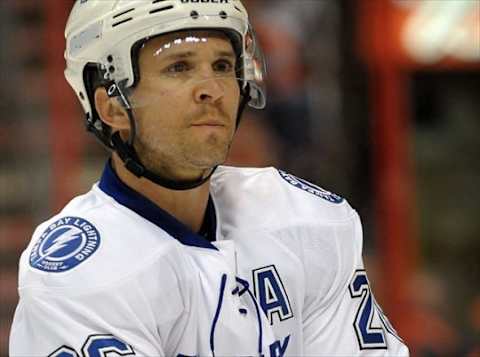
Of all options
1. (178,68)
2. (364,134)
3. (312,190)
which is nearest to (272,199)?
(312,190)

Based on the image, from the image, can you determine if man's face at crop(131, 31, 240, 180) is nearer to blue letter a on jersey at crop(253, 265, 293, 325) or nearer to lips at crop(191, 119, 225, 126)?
lips at crop(191, 119, 225, 126)

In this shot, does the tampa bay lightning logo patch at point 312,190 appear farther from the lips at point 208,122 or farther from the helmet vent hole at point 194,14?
the helmet vent hole at point 194,14

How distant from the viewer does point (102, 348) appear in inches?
79.1

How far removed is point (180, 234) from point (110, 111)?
281 mm

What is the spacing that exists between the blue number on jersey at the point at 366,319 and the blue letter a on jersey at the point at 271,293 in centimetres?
15

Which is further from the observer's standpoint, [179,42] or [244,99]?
[244,99]

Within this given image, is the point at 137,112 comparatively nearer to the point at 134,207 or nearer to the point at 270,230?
the point at 134,207

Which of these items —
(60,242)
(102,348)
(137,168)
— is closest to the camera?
(102,348)

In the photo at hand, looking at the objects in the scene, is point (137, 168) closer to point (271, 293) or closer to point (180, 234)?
point (180, 234)

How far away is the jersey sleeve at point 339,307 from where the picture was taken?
2244 millimetres

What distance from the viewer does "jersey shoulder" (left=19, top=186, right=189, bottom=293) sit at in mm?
2051

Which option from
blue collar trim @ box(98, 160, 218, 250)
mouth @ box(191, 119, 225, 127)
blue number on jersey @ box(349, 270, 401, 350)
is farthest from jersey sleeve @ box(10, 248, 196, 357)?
blue number on jersey @ box(349, 270, 401, 350)

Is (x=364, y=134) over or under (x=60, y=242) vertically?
under

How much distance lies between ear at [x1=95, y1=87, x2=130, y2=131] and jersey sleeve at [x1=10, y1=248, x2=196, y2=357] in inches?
12.6
